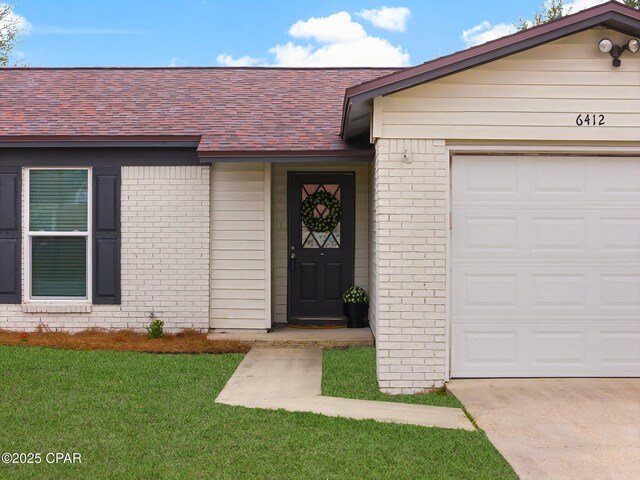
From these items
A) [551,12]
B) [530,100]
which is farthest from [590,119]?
[551,12]

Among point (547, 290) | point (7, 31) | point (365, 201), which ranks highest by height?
point (7, 31)

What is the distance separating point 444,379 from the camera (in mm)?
6570

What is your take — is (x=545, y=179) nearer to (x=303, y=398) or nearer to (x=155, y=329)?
(x=303, y=398)

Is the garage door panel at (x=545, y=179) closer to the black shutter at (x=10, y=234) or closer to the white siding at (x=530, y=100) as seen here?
the white siding at (x=530, y=100)

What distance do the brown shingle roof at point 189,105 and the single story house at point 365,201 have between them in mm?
48

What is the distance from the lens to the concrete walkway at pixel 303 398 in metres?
5.59

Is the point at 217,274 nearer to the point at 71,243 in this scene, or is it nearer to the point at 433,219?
the point at 71,243

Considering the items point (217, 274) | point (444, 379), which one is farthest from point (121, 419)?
point (217, 274)

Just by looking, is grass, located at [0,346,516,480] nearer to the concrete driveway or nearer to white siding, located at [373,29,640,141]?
the concrete driveway

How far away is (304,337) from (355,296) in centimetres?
111

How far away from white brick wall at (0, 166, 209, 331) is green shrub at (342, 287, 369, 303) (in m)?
2.02

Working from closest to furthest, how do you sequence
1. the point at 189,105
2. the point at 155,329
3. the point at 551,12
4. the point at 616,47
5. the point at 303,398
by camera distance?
the point at 303,398
the point at 616,47
the point at 155,329
the point at 189,105
the point at 551,12

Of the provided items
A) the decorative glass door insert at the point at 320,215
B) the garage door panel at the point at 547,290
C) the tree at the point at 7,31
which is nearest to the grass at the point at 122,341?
the decorative glass door insert at the point at 320,215

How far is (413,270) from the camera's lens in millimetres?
6566
